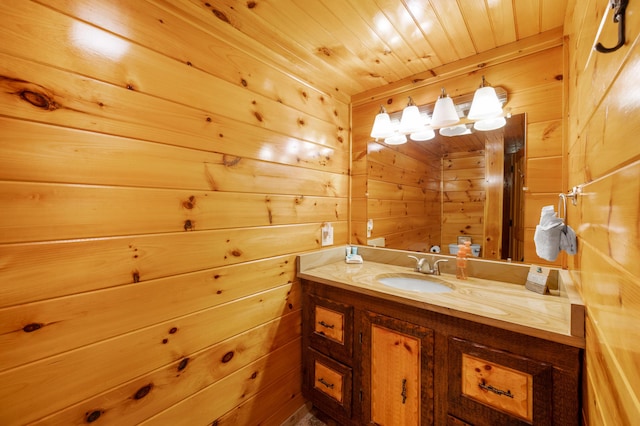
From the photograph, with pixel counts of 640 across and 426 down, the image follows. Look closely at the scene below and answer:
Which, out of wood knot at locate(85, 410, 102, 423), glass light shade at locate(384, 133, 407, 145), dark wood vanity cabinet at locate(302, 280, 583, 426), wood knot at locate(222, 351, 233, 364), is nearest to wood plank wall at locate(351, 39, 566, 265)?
glass light shade at locate(384, 133, 407, 145)

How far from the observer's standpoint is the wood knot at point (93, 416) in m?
0.85

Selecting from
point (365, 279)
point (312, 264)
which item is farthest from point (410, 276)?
point (312, 264)

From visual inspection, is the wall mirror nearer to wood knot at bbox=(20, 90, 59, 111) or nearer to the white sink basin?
the white sink basin

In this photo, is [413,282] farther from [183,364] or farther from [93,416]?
[93,416]

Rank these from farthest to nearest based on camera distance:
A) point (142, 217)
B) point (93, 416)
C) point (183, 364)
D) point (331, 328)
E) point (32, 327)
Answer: point (331, 328), point (183, 364), point (142, 217), point (93, 416), point (32, 327)

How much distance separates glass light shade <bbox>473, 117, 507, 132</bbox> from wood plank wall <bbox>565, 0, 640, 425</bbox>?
0.55 m

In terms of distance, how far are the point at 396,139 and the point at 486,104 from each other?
57 centimetres

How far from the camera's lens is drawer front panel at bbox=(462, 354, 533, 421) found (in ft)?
2.89

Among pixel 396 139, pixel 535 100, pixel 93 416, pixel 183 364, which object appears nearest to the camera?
pixel 93 416

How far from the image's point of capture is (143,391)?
0.97 m

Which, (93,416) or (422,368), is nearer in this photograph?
(93,416)

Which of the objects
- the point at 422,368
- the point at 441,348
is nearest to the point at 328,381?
the point at 422,368

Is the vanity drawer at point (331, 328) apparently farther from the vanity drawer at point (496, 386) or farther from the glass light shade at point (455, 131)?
the glass light shade at point (455, 131)

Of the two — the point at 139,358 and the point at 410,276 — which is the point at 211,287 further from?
the point at 410,276
